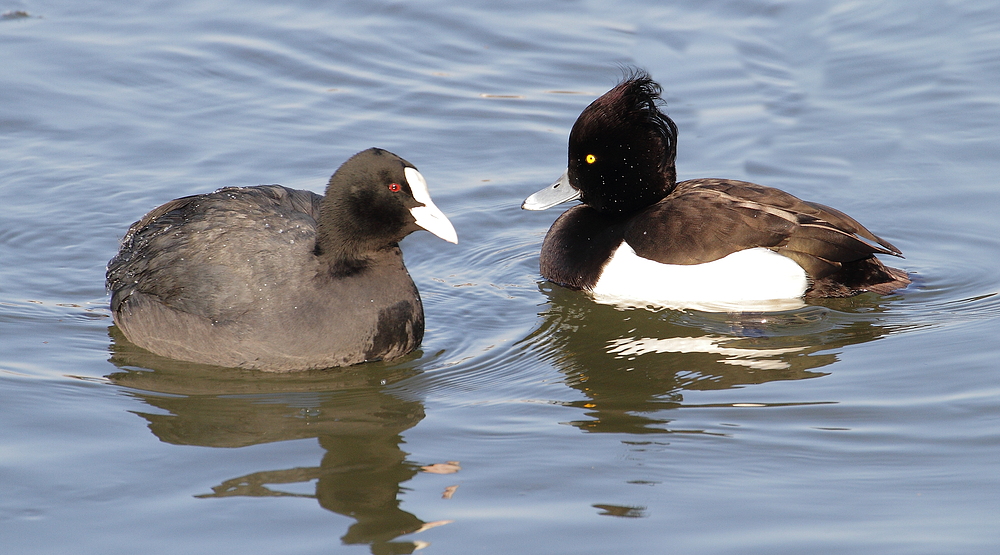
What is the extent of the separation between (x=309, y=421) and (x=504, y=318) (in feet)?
6.33

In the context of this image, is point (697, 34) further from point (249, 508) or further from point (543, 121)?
point (249, 508)

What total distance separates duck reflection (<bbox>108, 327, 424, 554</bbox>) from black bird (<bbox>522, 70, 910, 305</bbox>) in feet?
6.15

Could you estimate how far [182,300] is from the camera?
6.65 meters

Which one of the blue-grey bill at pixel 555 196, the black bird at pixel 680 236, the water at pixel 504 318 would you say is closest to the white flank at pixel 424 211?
the water at pixel 504 318

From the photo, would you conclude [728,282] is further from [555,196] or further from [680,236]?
[555,196]

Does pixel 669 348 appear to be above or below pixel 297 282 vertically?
below

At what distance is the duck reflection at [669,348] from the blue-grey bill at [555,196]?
2.24 ft

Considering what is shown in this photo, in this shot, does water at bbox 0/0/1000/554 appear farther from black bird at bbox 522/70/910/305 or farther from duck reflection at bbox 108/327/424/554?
black bird at bbox 522/70/910/305

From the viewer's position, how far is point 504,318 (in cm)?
758

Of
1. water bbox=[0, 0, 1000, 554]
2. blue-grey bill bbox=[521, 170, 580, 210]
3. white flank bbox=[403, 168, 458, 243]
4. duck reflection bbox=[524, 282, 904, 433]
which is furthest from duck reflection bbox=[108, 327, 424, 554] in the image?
blue-grey bill bbox=[521, 170, 580, 210]

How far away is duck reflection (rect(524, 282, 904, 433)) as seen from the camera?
6.37 metres

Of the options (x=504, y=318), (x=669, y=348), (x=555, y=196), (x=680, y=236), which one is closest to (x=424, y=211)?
(x=504, y=318)

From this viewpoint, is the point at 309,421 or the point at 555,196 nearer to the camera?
the point at 309,421

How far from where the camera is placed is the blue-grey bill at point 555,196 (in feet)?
27.4
